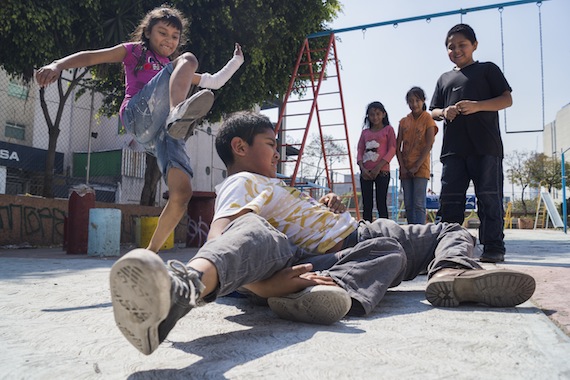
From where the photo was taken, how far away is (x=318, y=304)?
1.38 meters

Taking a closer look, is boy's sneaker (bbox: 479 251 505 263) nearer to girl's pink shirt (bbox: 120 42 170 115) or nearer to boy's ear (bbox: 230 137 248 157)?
boy's ear (bbox: 230 137 248 157)

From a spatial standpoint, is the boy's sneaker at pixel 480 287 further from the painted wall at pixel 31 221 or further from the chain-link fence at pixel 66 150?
the chain-link fence at pixel 66 150

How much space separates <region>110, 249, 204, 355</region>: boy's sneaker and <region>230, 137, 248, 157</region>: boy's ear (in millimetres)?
996

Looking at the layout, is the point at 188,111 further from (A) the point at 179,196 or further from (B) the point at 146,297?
(B) the point at 146,297

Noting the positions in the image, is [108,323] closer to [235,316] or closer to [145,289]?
[235,316]

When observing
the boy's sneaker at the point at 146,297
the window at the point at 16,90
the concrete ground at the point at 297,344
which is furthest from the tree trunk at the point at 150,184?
the window at the point at 16,90

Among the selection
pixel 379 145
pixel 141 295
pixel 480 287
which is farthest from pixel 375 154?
pixel 141 295

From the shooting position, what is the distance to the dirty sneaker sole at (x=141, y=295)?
917 millimetres

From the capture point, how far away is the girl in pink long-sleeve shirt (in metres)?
5.07

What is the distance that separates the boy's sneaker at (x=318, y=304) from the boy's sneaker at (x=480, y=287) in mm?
487

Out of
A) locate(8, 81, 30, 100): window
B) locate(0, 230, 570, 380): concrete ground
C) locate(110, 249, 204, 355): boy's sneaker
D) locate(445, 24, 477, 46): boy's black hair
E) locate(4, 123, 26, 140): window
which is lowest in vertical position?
locate(0, 230, 570, 380): concrete ground

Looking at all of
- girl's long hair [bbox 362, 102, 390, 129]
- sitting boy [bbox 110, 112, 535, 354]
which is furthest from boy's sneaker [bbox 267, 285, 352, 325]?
girl's long hair [bbox 362, 102, 390, 129]

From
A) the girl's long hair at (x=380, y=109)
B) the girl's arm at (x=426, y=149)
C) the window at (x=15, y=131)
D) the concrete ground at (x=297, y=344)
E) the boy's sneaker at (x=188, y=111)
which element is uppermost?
the window at (x=15, y=131)

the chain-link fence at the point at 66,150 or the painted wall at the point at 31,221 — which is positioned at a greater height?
the chain-link fence at the point at 66,150
